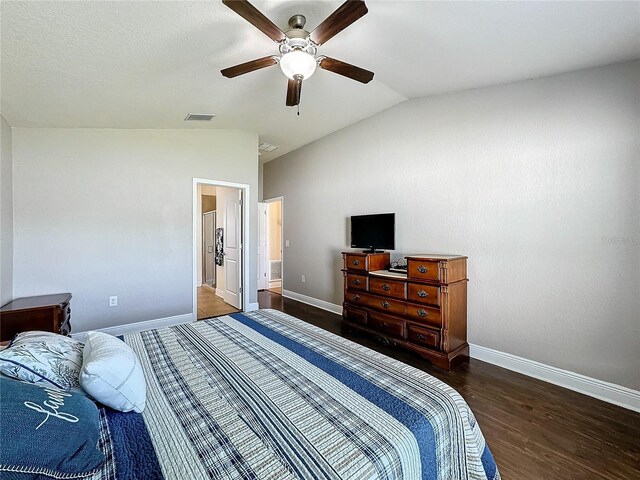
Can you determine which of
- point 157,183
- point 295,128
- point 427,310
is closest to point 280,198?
point 295,128

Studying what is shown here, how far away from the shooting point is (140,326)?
3.65 metres

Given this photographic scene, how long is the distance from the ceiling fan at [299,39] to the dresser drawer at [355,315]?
253 centimetres

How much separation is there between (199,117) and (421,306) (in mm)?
3360

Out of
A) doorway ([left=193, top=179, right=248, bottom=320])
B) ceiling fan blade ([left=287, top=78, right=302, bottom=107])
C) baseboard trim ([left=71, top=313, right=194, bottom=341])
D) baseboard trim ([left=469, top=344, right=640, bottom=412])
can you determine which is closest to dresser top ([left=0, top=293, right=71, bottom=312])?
baseboard trim ([left=71, top=313, right=194, bottom=341])

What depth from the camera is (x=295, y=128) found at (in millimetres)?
4328

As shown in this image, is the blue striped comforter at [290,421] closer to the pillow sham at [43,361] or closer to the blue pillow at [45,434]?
the blue pillow at [45,434]

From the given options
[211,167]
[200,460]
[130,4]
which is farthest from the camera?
[211,167]

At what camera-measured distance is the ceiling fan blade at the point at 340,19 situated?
1530 millimetres

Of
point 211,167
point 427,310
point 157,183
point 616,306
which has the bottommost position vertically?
point 427,310

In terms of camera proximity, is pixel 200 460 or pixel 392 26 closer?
pixel 200 460

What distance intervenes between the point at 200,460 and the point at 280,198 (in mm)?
5292

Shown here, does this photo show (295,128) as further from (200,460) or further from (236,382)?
(200,460)

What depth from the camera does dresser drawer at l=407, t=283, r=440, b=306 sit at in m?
2.79

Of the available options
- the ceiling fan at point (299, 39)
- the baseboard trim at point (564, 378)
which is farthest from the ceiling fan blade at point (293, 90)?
the baseboard trim at point (564, 378)
